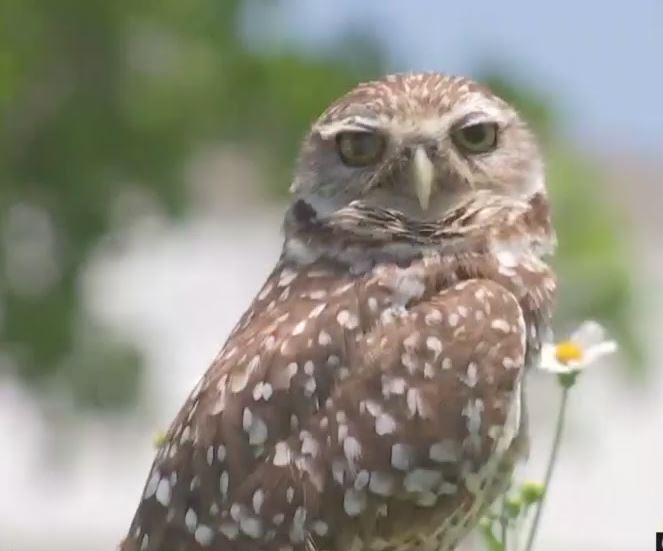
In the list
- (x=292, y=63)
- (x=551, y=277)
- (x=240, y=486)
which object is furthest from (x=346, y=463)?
(x=292, y=63)

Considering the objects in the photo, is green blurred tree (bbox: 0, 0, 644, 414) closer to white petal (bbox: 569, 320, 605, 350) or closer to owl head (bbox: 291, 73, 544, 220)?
owl head (bbox: 291, 73, 544, 220)

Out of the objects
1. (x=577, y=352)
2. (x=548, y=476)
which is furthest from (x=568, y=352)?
(x=548, y=476)

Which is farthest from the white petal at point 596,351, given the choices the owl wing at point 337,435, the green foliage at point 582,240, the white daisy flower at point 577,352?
the green foliage at point 582,240

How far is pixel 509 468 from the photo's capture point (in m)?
3.74

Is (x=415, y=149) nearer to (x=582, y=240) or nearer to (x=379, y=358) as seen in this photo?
(x=379, y=358)

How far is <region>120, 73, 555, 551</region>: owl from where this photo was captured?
3592 mm

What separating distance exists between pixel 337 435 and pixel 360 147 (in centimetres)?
65

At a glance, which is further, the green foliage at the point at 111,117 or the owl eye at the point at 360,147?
the green foliage at the point at 111,117

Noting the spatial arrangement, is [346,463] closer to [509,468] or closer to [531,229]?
[509,468]

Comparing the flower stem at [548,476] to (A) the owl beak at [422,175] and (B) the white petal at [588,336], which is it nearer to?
(B) the white petal at [588,336]

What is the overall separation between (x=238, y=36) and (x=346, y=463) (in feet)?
29.3

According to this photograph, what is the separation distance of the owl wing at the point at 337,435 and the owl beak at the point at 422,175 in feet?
0.82

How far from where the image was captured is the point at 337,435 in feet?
11.8

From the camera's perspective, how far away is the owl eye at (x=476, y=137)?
396 cm
